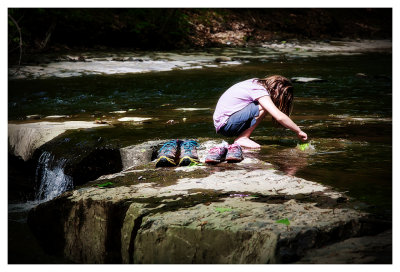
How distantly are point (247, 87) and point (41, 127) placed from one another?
2.56 meters

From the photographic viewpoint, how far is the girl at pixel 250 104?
162 inches

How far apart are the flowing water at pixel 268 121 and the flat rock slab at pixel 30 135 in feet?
0.86

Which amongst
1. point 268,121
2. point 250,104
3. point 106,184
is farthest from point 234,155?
point 268,121

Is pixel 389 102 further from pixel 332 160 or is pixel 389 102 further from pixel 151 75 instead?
pixel 151 75

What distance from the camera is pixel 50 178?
4.55 m

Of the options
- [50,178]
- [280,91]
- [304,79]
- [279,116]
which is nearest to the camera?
[279,116]

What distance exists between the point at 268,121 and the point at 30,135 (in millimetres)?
3067

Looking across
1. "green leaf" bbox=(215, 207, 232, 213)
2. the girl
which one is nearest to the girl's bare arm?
the girl

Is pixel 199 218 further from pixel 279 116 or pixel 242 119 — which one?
pixel 242 119

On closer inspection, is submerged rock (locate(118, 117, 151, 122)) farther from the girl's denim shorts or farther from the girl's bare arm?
the girl's bare arm

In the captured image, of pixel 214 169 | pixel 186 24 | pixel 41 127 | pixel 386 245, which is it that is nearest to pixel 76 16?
pixel 186 24

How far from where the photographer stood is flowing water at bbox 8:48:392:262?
11.3 feet

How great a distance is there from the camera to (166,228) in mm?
2414

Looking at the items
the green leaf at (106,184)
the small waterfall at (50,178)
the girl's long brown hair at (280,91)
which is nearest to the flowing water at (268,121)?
the small waterfall at (50,178)
